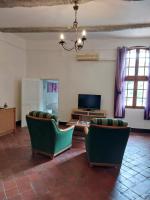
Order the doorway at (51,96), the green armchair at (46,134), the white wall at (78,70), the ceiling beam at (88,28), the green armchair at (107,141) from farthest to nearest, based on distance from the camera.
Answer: the doorway at (51,96) → the white wall at (78,70) → the ceiling beam at (88,28) → the green armchair at (46,134) → the green armchair at (107,141)

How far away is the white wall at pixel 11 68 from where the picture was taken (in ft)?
20.2

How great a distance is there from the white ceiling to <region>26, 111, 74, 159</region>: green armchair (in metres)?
2.41

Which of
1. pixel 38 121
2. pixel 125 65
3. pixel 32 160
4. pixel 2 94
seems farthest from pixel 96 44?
pixel 32 160

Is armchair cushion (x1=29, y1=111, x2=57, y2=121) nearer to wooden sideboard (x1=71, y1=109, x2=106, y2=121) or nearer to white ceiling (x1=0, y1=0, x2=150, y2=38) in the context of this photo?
white ceiling (x1=0, y1=0, x2=150, y2=38)

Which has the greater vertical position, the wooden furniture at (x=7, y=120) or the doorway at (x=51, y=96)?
the doorway at (x=51, y=96)

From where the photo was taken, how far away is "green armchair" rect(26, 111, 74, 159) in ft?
12.1

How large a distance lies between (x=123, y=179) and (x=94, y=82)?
14.2 feet

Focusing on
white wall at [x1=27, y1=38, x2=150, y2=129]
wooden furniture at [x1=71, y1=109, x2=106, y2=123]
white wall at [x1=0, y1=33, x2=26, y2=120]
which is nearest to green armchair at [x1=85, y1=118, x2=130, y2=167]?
wooden furniture at [x1=71, y1=109, x2=106, y2=123]

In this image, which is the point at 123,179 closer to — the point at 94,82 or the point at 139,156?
the point at 139,156

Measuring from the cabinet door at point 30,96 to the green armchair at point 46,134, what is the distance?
2.94 metres

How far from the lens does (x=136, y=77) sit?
21.7ft

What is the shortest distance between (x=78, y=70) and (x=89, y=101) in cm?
129

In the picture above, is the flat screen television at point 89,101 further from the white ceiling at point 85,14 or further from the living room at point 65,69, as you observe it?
the white ceiling at point 85,14

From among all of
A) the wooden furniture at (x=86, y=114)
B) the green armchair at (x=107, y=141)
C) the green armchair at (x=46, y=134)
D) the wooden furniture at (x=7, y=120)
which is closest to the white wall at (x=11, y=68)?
the wooden furniture at (x=7, y=120)
